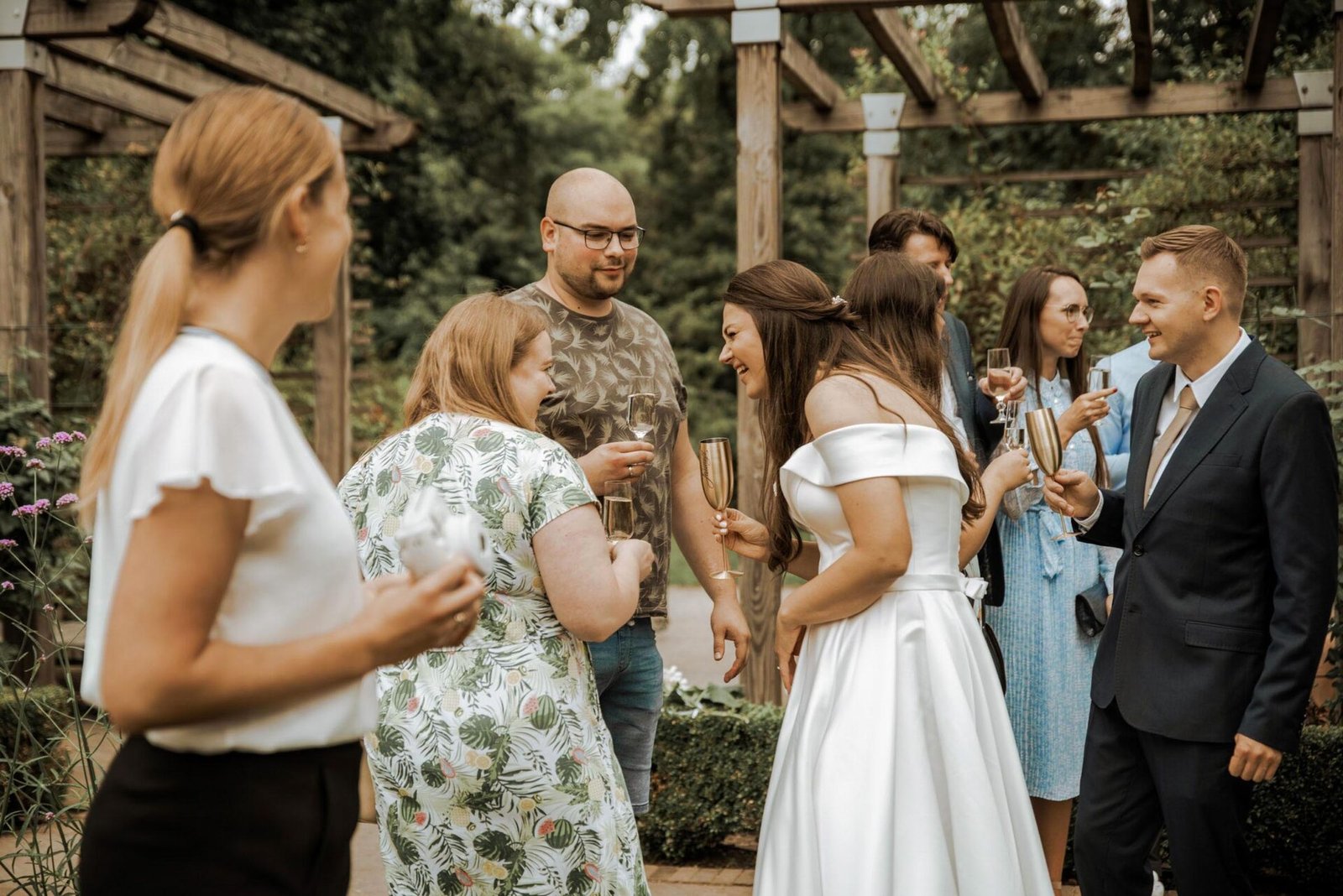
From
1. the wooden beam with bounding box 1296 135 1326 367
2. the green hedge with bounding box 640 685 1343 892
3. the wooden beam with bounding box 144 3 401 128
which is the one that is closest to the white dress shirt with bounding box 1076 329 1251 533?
the green hedge with bounding box 640 685 1343 892

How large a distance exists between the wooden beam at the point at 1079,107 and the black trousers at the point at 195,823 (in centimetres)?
700

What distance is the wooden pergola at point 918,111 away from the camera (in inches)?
210

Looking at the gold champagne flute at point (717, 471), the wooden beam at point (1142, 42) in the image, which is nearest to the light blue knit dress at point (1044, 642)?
the gold champagne flute at point (717, 471)

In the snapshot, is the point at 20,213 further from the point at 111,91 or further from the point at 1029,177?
the point at 1029,177

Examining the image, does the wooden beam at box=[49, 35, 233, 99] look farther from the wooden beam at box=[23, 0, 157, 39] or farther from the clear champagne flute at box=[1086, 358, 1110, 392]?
the clear champagne flute at box=[1086, 358, 1110, 392]

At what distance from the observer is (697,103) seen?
20.3 metres

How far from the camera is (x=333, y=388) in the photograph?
352 inches

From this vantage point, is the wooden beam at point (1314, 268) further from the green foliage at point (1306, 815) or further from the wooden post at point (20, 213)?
the wooden post at point (20, 213)

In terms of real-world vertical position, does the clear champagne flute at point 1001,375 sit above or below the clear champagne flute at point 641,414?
above

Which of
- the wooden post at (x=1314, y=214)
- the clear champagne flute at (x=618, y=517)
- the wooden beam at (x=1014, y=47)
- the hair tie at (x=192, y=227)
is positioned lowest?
the clear champagne flute at (x=618, y=517)

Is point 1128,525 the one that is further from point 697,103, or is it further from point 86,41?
point 697,103

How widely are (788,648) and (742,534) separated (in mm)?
326

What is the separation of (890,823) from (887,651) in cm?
35

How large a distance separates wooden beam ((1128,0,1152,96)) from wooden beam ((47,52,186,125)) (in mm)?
5351
